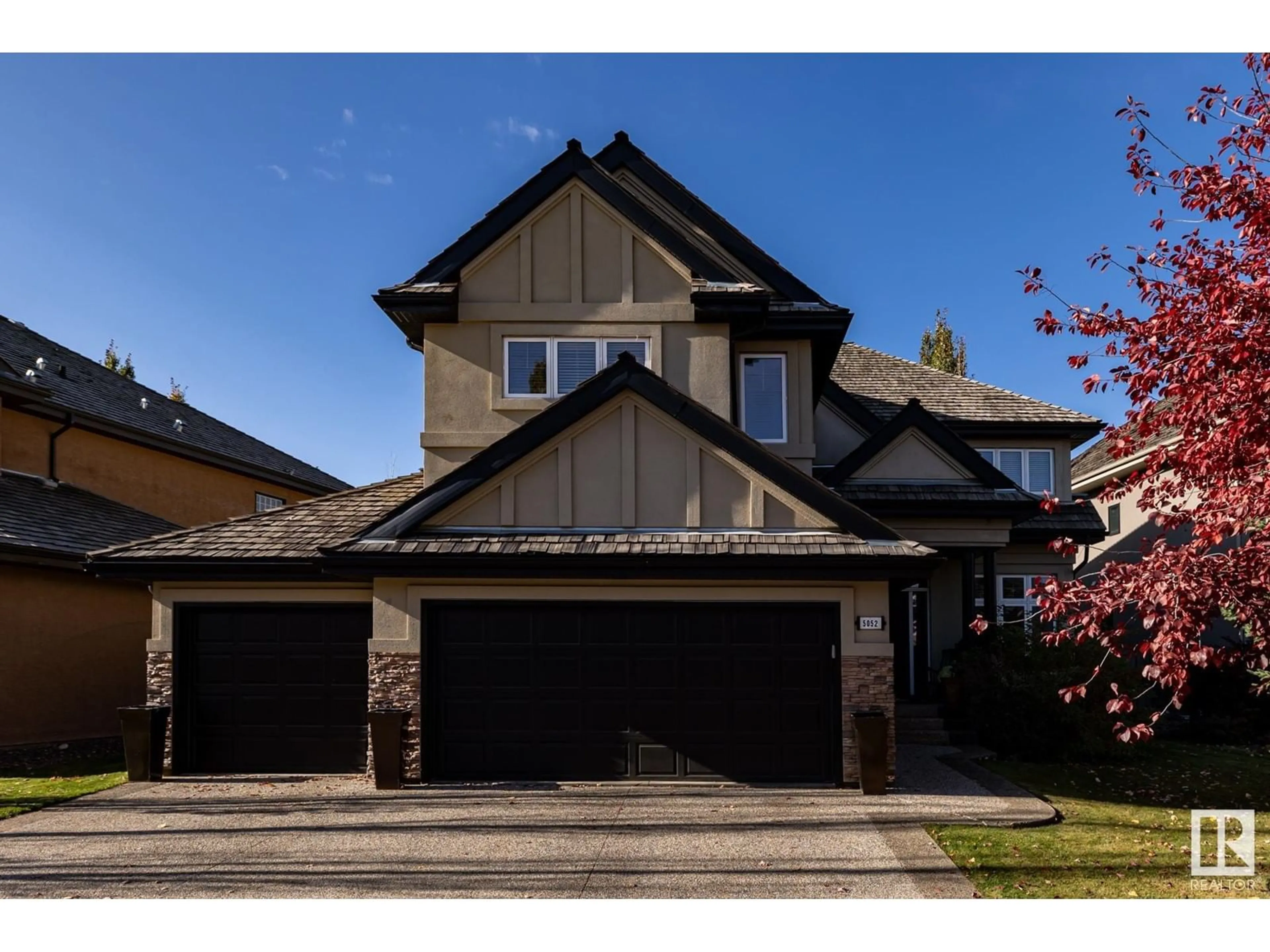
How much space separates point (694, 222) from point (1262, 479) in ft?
33.4

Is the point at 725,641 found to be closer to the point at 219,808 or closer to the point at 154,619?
the point at 219,808

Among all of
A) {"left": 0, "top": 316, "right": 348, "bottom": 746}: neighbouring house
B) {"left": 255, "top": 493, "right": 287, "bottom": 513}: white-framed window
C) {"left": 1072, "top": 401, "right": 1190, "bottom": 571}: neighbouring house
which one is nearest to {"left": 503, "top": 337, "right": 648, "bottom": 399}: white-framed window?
{"left": 0, "top": 316, "right": 348, "bottom": 746}: neighbouring house

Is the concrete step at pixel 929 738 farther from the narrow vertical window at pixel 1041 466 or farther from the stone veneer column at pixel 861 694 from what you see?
the narrow vertical window at pixel 1041 466

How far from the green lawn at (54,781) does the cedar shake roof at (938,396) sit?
15053 millimetres

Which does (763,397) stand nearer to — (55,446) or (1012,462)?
(1012,462)

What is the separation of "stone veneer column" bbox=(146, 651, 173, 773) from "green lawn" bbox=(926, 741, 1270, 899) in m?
9.52

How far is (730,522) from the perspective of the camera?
11.0 meters

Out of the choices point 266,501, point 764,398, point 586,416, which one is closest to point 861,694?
point 586,416

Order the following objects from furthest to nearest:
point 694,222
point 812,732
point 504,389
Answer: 1. point 694,222
2. point 504,389
3. point 812,732

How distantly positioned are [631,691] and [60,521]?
11914 millimetres

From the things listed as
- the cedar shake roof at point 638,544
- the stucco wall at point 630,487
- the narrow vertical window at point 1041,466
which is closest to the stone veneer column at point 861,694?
the cedar shake roof at point 638,544

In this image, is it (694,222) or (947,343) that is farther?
(947,343)

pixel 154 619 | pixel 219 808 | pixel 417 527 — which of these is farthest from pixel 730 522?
pixel 154 619

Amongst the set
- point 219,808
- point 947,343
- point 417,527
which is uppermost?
point 947,343
